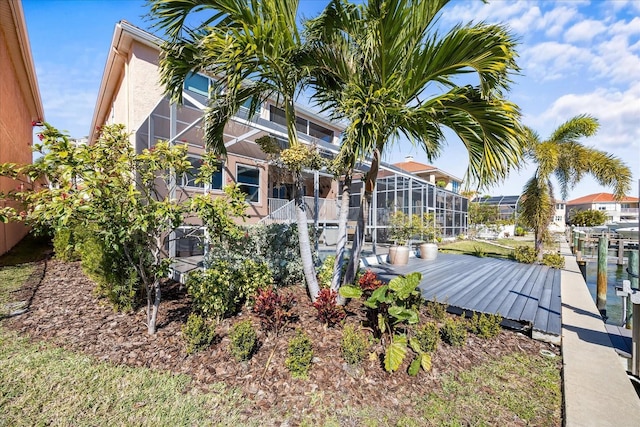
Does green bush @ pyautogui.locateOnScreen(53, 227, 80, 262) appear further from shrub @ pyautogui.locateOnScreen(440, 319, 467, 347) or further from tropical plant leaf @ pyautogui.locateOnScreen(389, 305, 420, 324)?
shrub @ pyautogui.locateOnScreen(440, 319, 467, 347)

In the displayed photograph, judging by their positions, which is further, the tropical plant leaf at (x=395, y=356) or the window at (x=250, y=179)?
the window at (x=250, y=179)

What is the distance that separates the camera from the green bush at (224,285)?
4.15m

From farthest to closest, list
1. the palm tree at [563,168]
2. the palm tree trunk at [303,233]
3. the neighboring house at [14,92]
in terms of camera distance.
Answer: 1. the palm tree at [563,168]
2. the neighboring house at [14,92]
3. the palm tree trunk at [303,233]

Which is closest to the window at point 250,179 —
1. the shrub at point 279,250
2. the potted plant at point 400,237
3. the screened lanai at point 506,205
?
the shrub at point 279,250

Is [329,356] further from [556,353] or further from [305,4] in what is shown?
[305,4]

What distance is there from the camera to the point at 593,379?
316 centimetres

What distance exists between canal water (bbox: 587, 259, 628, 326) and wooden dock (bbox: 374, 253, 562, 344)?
5.03 ft

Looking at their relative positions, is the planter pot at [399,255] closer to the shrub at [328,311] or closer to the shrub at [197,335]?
the shrub at [328,311]

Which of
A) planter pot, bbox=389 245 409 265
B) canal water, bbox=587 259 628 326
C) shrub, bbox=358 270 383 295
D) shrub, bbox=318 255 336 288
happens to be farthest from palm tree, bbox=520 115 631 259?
shrub, bbox=358 270 383 295

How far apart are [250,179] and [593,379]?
36.6 feet

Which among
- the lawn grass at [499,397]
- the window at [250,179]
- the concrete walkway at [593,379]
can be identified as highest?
the window at [250,179]

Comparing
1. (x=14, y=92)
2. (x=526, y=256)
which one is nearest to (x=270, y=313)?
(x=526, y=256)

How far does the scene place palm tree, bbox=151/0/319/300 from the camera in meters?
3.43

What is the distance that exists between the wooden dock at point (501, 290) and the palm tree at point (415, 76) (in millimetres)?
2455
